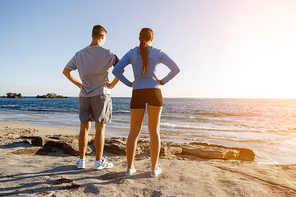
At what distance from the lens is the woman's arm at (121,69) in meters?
2.54

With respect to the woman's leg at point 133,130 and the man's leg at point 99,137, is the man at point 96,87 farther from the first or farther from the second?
the woman's leg at point 133,130

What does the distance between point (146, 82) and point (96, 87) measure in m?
0.78

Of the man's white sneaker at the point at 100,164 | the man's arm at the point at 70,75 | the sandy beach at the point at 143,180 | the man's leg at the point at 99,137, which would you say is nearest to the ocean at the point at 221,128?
the sandy beach at the point at 143,180

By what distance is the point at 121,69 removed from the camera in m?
2.57

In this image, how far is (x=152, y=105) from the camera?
2.47 metres

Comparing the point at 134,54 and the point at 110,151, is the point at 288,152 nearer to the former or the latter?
the point at 110,151

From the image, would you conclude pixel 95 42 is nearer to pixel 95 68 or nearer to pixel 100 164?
pixel 95 68

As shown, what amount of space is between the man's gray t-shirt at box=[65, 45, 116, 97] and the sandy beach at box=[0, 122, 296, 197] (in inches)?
45.8

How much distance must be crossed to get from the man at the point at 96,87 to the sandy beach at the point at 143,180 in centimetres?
38

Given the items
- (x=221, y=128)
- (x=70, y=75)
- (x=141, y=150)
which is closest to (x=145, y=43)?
(x=70, y=75)

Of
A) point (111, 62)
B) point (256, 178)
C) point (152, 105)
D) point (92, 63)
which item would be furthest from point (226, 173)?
point (92, 63)

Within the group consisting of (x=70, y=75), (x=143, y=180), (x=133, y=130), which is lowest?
(x=143, y=180)

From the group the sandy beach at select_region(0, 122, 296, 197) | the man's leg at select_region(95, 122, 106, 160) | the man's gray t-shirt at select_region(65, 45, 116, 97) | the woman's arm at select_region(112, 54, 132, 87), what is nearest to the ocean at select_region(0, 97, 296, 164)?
the sandy beach at select_region(0, 122, 296, 197)

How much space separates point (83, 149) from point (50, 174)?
0.52m
